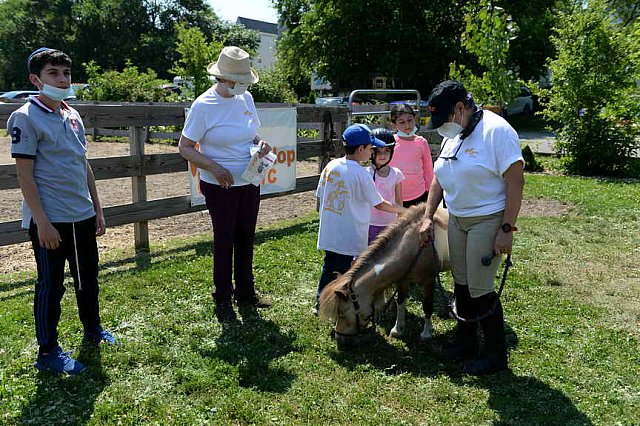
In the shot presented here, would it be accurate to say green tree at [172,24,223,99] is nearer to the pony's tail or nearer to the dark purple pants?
the dark purple pants

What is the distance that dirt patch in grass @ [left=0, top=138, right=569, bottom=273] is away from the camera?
21.3 ft

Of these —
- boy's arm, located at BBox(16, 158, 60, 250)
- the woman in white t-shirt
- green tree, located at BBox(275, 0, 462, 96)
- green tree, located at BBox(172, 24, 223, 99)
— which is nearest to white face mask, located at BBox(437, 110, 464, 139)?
the woman in white t-shirt

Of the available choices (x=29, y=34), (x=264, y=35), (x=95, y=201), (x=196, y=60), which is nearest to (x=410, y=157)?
(x=95, y=201)

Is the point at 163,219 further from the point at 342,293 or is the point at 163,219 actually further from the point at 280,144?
the point at 342,293

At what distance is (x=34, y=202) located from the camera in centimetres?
331

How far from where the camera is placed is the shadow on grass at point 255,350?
3623 mm

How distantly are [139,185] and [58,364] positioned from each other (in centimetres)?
316

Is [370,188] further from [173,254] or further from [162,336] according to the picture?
[173,254]

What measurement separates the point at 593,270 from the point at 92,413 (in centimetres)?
506

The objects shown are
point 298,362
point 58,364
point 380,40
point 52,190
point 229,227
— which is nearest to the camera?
point 52,190

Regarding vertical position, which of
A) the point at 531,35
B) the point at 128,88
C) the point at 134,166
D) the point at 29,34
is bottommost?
the point at 134,166

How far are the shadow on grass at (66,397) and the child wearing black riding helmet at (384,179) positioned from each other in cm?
235

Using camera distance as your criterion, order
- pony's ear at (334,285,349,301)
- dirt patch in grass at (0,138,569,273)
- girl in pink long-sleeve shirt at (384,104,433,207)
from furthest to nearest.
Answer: dirt patch in grass at (0,138,569,273), girl in pink long-sleeve shirt at (384,104,433,207), pony's ear at (334,285,349,301)

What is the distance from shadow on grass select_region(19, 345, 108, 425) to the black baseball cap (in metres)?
2.62
